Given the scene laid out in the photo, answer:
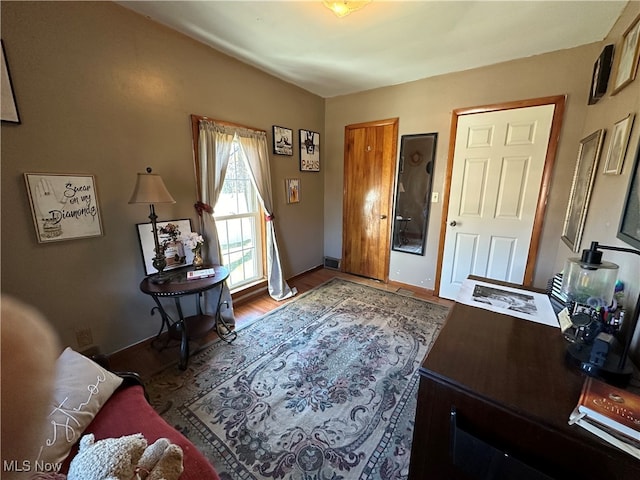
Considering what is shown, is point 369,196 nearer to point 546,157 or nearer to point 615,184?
point 546,157

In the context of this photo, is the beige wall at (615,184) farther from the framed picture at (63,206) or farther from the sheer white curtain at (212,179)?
the framed picture at (63,206)

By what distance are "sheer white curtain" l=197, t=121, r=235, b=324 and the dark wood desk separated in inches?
75.4

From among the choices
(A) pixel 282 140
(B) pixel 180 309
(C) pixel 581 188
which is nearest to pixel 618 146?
(C) pixel 581 188

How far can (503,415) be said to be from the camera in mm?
710

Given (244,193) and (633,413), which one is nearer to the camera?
(633,413)

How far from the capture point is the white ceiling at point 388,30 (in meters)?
1.67

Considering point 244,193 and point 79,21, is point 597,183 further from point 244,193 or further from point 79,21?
point 79,21

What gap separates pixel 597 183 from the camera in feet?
5.42

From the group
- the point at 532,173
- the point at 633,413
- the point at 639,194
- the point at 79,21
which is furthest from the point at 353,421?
the point at 79,21

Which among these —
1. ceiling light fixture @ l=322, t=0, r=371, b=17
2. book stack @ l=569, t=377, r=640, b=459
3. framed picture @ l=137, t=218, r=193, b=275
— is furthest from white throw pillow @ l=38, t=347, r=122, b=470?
ceiling light fixture @ l=322, t=0, r=371, b=17

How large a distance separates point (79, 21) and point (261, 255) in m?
2.29

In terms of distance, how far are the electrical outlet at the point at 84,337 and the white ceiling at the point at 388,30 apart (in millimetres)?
2208

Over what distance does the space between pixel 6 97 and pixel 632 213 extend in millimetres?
3084

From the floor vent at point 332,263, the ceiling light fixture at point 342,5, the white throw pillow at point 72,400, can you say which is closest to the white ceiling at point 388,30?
the ceiling light fixture at point 342,5
